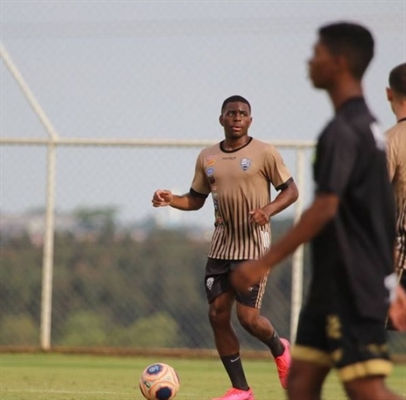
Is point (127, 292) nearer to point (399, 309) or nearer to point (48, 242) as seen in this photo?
point (48, 242)

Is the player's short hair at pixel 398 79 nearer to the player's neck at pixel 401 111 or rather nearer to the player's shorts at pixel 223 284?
the player's neck at pixel 401 111

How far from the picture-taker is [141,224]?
19.8 m

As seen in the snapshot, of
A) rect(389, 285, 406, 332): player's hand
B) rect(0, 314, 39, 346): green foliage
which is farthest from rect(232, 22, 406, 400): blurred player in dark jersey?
rect(0, 314, 39, 346): green foliage

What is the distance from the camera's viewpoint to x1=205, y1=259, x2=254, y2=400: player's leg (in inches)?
381

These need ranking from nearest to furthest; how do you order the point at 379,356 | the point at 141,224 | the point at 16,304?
1. the point at 379,356
2. the point at 16,304
3. the point at 141,224

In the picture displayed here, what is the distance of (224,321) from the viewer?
9680 mm

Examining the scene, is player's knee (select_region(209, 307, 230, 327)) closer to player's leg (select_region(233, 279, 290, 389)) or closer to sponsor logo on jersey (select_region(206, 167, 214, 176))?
player's leg (select_region(233, 279, 290, 389))

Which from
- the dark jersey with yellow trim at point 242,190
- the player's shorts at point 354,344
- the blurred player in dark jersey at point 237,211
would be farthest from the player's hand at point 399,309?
the dark jersey with yellow trim at point 242,190

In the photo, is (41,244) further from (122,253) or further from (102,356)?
(122,253)

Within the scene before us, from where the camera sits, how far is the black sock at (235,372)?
9656 mm

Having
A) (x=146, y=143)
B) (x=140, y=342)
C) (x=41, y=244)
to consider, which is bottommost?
(x=140, y=342)

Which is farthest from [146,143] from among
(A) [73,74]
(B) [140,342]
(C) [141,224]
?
(C) [141,224]

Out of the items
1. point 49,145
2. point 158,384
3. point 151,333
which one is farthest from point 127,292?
point 158,384

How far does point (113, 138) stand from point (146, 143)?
420 millimetres
